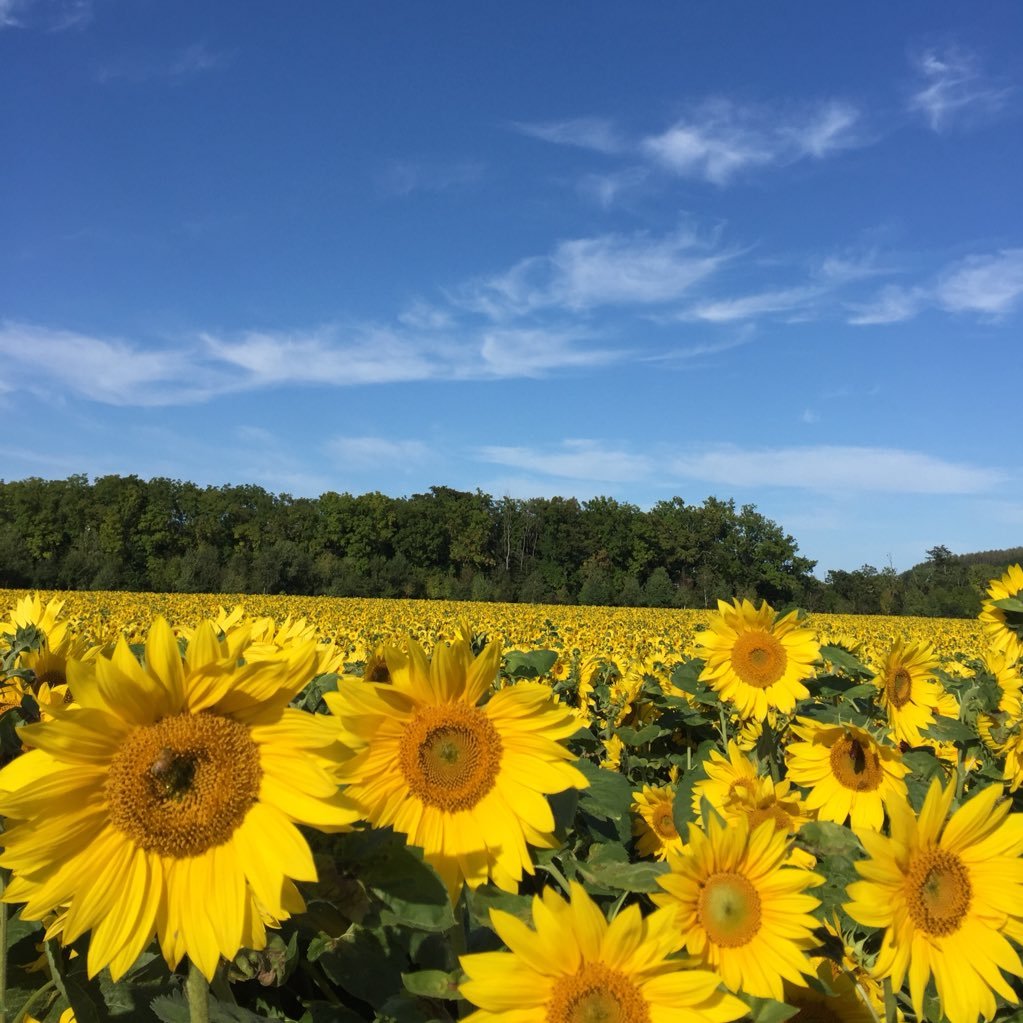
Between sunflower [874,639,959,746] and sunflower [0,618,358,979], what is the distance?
9.55ft

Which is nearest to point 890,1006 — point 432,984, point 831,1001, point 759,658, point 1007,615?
point 831,1001

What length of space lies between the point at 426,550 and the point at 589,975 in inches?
3035

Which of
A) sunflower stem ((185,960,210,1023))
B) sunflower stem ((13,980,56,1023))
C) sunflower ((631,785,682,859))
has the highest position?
sunflower stem ((185,960,210,1023))

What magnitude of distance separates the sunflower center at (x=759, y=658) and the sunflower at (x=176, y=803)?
2.70 m

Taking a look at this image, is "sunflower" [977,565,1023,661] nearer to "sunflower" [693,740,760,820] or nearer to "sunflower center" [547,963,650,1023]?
"sunflower" [693,740,760,820]

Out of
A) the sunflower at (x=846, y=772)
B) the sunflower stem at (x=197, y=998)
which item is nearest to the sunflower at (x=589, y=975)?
the sunflower stem at (x=197, y=998)

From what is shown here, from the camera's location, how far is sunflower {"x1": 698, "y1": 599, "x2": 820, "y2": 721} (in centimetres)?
336

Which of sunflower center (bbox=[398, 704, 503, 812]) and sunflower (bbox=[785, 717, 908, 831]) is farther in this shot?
sunflower (bbox=[785, 717, 908, 831])

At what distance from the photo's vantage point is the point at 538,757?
1331mm

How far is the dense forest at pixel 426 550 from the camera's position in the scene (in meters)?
55.0

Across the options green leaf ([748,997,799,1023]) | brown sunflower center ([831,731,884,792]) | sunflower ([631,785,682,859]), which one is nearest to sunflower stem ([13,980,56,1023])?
green leaf ([748,997,799,1023])

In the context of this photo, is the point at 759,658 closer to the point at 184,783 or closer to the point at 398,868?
the point at 398,868

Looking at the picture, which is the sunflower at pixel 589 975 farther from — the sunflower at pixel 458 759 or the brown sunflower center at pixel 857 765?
the brown sunflower center at pixel 857 765

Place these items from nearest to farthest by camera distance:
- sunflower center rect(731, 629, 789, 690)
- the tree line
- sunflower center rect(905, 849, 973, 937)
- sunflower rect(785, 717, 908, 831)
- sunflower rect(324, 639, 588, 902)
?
sunflower rect(324, 639, 588, 902), sunflower center rect(905, 849, 973, 937), sunflower rect(785, 717, 908, 831), sunflower center rect(731, 629, 789, 690), the tree line
